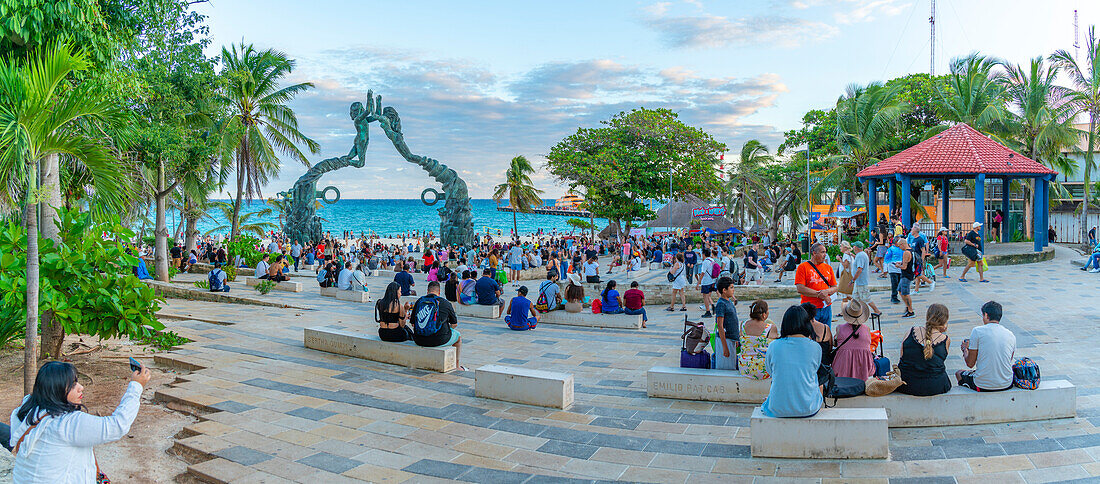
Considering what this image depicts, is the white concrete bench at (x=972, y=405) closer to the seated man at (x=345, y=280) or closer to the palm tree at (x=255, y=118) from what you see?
the seated man at (x=345, y=280)

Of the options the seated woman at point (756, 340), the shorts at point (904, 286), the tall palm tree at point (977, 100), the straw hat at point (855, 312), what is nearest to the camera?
the straw hat at point (855, 312)

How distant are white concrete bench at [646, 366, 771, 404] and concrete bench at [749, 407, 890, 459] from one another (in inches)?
60.7

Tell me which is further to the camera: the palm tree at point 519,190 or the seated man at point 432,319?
the palm tree at point 519,190

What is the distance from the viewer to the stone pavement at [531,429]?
488 cm

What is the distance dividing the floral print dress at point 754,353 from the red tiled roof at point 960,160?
16.8m

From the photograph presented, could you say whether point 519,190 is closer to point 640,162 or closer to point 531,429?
point 640,162

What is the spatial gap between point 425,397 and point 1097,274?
17.2 m

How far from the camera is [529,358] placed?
982cm

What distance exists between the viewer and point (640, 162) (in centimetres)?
3453

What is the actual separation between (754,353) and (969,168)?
17.1 metres

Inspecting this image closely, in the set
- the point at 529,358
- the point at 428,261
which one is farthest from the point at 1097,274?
the point at 428,261

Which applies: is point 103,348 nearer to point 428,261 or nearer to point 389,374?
point 389,374

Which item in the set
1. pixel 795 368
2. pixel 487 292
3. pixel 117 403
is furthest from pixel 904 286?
pixel 117 403

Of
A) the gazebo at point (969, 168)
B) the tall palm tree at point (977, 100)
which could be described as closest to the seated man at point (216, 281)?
the gazebo at point (969, 168)
